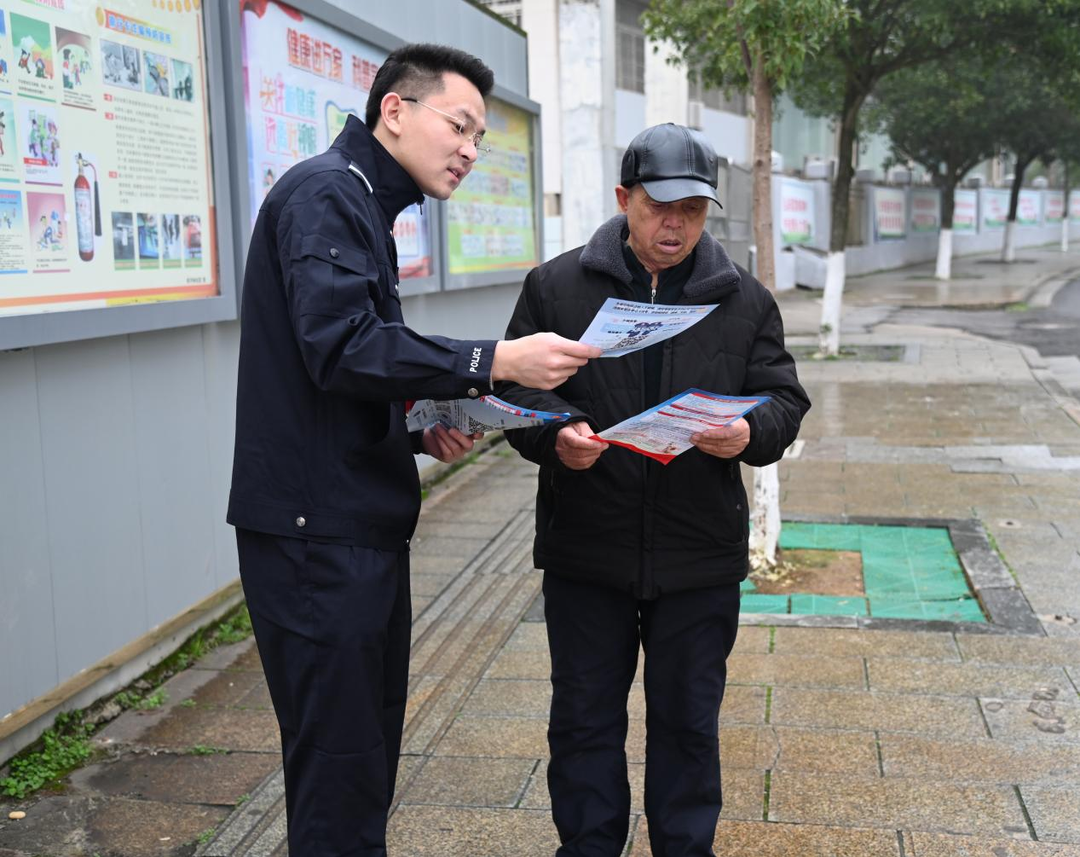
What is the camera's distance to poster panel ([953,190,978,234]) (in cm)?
4147

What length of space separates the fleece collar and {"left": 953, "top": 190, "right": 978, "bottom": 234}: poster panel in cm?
4110

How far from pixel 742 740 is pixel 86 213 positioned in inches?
109

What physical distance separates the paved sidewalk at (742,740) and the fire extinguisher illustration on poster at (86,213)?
5.31ft

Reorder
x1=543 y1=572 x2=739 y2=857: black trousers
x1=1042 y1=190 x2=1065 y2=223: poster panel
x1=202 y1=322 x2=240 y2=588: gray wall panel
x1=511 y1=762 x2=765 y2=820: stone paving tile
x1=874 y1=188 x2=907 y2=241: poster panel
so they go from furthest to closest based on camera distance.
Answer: x1=1042 y1=190 x2=1065 y2=223: poster panel → x1=874 y1=188 x2=907 y2=241: poster panel → x1=202 y1=322 x2=240 y2=588: gray wall panel → x1=511 y1=762 x2=765 y2=820: stone paving tile → x1=543 y1=572 x2=739 y2=857: black trousers

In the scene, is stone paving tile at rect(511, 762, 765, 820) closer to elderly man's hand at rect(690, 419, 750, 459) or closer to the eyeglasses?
elderly man's hand at rect(690, 419, 750, 459)

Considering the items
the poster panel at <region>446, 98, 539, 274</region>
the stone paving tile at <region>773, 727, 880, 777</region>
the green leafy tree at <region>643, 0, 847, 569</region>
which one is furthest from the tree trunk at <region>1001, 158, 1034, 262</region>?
the stone paving tile at <region>773, 727, 880, 777</region>

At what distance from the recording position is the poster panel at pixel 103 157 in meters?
3.71

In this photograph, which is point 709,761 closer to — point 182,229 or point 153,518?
point 153,518

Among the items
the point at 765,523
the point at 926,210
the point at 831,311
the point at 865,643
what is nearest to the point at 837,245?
the point at 831,311

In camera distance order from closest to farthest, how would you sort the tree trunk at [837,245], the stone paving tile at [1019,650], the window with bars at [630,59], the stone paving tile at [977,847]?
the stone paving tile at [977,847], the stone paving tile at [1019,650], the tree trunk at [837,245], the window with bars at [630,59]

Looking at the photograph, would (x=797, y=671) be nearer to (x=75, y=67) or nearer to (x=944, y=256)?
(x=75, y=67)

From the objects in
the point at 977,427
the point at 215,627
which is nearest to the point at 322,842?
the point at 215,627

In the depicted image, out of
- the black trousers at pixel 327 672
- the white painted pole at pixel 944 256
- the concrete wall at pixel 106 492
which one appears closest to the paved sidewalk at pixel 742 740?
the concrete wall at pixel 106 492

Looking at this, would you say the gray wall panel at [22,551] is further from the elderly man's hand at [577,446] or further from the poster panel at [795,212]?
the poster panel at [795,212]
